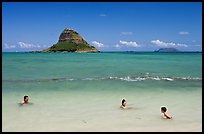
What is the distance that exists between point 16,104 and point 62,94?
2616 millimetres

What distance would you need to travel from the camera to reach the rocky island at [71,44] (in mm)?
154625

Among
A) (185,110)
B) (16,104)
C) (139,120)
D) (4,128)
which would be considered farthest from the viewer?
(16,104)

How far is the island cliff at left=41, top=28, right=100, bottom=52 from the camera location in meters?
155

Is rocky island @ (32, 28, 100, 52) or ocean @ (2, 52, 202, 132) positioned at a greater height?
rocky island @ (32, 28, 100, 52)

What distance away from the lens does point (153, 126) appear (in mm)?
8164

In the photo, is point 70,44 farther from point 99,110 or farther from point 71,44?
point 99,110

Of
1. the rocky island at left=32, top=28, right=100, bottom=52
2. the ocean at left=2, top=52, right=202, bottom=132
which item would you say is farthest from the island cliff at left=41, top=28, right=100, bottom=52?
the ocean at left=2, top=52, right=202, bottom=132

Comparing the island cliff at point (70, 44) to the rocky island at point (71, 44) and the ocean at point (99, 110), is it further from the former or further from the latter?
the ocean at point (99, 110)

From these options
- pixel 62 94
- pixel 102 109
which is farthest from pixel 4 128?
pixel 62 94

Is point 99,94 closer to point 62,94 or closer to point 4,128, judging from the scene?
point 62,94

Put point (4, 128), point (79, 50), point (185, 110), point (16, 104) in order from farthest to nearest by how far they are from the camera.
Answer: point (79, 50)
point (16, 104)
point (185, 110)
point (4, 128)

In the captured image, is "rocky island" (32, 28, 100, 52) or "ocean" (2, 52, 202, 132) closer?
"ocean" (2, 52, 202, 132)

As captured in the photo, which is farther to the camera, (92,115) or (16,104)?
(16,104)

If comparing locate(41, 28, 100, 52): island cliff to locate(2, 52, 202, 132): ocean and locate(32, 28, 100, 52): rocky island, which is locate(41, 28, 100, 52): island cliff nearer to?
locate(32, 28, 100, 52): rocky island
